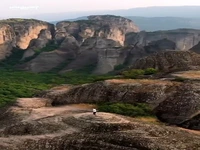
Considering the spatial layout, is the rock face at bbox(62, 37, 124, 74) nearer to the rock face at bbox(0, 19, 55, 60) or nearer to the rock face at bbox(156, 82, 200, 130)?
the rock face at bbox(0, 19, 55, 60)

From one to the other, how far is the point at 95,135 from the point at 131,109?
7.81m

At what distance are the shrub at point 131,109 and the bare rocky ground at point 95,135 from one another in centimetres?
401

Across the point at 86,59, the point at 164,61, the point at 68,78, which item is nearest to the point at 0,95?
the point at 68,78

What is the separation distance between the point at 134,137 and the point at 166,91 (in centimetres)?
1038

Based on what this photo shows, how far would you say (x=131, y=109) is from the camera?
31375 millimetres

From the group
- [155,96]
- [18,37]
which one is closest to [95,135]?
[155,96]

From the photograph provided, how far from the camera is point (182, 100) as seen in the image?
1205 inches

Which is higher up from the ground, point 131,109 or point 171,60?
point 131,109

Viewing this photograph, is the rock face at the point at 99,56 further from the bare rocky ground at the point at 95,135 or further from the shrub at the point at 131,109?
the bare rocky ground at the point at 95,135

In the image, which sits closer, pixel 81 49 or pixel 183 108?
pixel 183 108

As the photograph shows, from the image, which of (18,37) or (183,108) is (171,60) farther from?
(18,37)

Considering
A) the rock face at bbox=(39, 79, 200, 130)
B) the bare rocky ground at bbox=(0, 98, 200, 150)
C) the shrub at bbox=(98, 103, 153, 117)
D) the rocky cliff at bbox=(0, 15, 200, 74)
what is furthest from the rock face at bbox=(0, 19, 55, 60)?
the bare rocky ground at bbox=(0, 98, 200, 150)

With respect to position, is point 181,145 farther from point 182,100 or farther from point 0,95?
point 0,95

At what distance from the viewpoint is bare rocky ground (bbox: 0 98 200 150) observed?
74.6 ft
